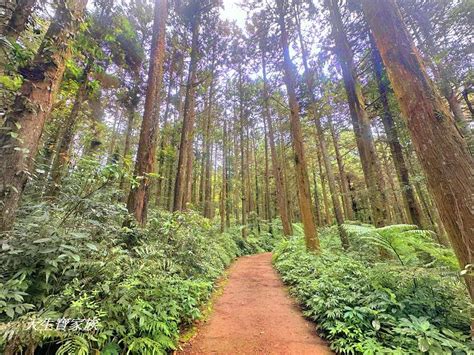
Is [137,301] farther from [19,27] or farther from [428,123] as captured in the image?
[428,123]

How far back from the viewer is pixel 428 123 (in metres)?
2.69

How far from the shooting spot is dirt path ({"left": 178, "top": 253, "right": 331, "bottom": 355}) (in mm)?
3152

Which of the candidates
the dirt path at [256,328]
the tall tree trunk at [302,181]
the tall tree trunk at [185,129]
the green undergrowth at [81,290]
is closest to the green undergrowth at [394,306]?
the dirt path at [256,328]

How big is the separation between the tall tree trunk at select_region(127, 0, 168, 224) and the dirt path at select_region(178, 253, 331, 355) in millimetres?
2842

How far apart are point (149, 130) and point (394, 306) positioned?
612 centimetres

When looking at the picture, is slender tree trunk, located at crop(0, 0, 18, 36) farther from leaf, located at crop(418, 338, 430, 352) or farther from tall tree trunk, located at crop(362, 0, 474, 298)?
leaf, located at crop(418, 338, 430, 352)

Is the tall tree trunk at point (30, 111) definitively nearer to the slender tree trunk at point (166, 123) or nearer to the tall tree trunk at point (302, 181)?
the tall tree trunk at point (302, 181)

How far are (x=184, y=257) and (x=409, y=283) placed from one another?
15.1 ft

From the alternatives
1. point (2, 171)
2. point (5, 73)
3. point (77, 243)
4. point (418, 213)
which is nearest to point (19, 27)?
point (5, 73)

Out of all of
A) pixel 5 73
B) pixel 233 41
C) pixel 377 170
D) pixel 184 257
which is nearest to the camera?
pixel 5 73

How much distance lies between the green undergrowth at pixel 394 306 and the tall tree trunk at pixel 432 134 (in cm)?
78

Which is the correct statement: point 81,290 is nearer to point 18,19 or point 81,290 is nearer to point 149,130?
point 18,19

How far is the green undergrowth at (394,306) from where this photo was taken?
8.68ft

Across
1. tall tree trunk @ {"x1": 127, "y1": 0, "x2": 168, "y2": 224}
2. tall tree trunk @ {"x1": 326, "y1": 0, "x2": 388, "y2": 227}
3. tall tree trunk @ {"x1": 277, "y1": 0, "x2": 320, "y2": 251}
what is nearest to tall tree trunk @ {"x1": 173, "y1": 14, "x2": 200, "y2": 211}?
tall tree trunk @ {"x1": 127, "y1": 0, "x2": 168, "y2": 224}
